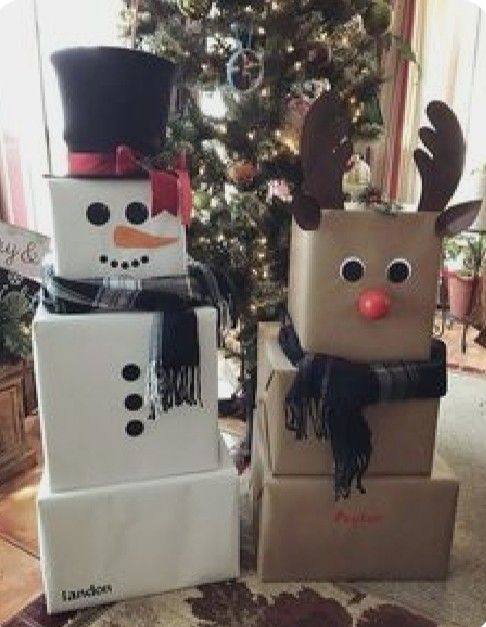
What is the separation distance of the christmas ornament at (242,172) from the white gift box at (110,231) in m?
0.54

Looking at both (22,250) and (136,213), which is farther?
(22,250)

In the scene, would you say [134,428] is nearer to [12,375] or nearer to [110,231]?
[110,231]

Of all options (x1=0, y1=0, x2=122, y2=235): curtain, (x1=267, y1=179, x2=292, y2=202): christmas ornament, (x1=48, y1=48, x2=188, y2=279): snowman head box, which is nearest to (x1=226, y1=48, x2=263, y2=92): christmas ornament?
(x1=267, y1=179, x2=292, y2=202): christmas ornament

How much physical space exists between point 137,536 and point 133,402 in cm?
32

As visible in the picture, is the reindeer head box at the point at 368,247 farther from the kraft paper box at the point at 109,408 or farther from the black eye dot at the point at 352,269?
the kraft paper box at the point at 109,408

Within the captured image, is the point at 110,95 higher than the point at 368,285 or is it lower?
higher

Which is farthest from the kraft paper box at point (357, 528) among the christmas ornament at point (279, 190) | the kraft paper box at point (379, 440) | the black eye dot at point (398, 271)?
the christmas ornament at point (279, 190)

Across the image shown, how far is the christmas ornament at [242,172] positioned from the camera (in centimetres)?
181

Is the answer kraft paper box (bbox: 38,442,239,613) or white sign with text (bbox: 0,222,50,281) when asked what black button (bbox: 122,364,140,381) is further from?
white sign with text (bbox: 0,222,50,281)

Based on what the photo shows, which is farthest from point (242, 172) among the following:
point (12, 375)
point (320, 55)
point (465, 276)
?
point (465, 276)

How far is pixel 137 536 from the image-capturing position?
1382mm

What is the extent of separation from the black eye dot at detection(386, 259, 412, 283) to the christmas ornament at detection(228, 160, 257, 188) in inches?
26.6

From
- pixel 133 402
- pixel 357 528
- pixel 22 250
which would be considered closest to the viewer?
pixel 133 402

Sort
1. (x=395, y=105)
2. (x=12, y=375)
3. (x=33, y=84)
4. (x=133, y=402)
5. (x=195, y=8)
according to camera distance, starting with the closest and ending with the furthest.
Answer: (x=133, y=402) → (x=195, y=8) → (x=12, y=375) → (x=33, y=84) → (x=395, y=105)
